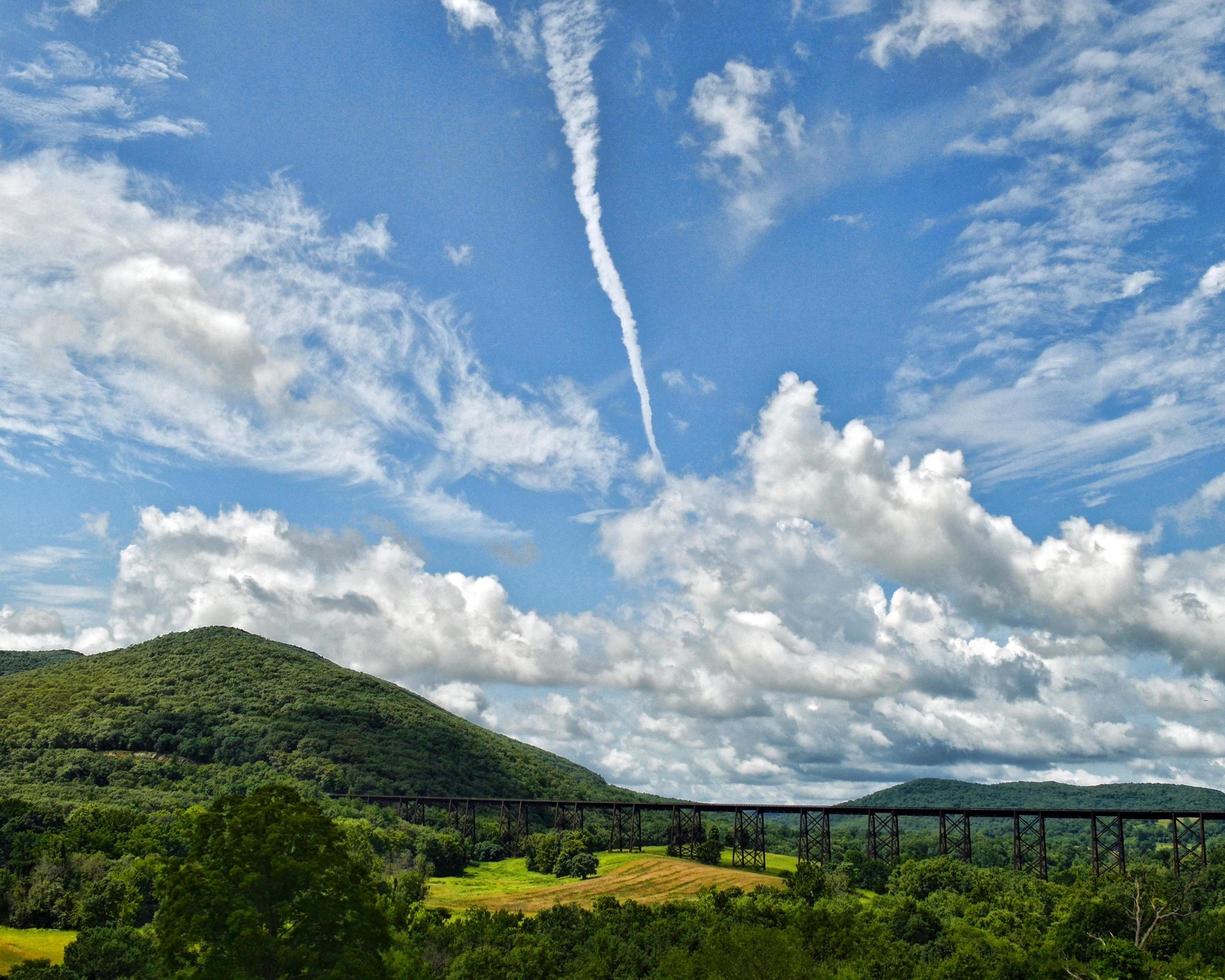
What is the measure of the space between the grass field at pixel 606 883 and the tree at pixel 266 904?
69.8 meters

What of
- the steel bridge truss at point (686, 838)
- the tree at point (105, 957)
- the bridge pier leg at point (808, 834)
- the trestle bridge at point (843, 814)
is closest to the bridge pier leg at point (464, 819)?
the trestle bridge at point (843, 814)

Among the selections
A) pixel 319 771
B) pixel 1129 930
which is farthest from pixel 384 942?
pixel 319 771

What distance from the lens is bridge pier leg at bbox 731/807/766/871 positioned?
127512 millimetres

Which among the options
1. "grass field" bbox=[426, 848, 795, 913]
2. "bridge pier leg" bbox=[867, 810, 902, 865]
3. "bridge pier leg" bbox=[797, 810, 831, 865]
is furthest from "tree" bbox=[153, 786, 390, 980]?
"bridge pier leg" bbox=[867, 810, 902, 865]

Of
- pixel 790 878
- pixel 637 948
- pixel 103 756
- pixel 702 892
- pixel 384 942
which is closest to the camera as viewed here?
pixel 384 942

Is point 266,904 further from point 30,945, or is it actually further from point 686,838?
point 686,838

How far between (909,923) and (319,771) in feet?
441

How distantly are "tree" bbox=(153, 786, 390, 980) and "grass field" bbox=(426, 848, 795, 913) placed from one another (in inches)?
2747

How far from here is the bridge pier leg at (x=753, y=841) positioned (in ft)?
418

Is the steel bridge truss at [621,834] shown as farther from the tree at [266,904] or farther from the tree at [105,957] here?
the tree at [266,904]

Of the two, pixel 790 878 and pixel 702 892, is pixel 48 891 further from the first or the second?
pixel 790 878

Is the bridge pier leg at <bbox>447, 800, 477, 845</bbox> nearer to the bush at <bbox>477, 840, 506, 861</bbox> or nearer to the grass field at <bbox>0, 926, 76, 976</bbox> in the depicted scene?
the bush at <bbox>477, 840, 506, 861</bbox>

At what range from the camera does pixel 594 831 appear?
512 feet

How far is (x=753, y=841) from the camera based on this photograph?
445 ft
